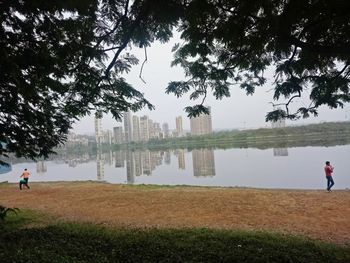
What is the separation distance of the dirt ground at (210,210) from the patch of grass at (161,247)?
5.61ft

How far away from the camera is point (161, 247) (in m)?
6.48

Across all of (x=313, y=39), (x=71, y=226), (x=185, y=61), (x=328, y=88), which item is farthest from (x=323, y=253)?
(x=71, y=226)

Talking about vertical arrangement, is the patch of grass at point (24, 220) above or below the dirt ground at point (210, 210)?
above

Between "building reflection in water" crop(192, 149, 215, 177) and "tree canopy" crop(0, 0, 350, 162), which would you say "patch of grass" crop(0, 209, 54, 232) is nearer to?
"tree canopy" crop(0, 0, 350, 162)

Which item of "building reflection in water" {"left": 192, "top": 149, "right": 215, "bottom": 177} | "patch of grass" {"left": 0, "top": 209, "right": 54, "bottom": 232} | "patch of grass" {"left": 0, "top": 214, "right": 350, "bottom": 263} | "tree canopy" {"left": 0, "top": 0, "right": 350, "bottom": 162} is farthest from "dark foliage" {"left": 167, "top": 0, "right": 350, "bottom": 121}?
"building reflection in water" {"left": 192, "top": 149, "right": 215, "bottom": 177}

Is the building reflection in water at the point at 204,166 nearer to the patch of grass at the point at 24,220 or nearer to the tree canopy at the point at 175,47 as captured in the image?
the patch of grass at the point at 24,220

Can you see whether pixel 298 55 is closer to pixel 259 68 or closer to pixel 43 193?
pixel 259 68

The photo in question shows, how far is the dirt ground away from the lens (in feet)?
31.2

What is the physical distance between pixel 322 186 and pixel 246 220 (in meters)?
12.0

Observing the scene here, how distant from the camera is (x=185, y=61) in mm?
6672

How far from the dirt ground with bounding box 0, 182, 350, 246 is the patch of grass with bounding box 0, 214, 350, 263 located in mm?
1710

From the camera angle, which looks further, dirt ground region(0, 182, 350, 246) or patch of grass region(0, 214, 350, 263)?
dirt ground region(0, 182, 350, 246)

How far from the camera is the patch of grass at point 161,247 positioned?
5.57m

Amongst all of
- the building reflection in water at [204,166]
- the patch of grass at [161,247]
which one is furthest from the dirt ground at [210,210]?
the building reflection in water at [204,166]
